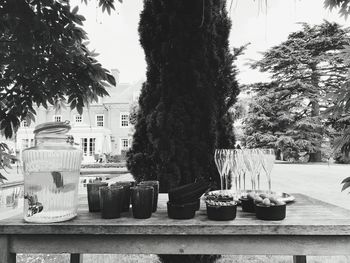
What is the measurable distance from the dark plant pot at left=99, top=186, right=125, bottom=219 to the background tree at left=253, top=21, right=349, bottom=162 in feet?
66.7

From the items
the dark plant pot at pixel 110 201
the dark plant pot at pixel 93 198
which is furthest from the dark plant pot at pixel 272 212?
the dark plant pot at pixel 93 198

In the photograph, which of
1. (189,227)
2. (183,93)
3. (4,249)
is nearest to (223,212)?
(189,227)

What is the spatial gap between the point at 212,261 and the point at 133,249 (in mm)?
1607

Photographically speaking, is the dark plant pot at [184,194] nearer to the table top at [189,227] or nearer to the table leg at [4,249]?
the table top at [189,227]

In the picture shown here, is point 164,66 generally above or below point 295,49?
below

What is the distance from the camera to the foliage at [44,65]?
2.02 metres

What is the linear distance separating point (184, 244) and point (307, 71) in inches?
853

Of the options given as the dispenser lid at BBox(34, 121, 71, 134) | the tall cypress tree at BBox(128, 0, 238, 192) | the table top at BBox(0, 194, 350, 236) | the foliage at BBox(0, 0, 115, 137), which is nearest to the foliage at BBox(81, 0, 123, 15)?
the tall cypress tree at BBox(128, 0, 238, 192)

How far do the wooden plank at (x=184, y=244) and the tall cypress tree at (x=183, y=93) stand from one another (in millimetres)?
1260

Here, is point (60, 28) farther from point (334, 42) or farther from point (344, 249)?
point (334, 42)

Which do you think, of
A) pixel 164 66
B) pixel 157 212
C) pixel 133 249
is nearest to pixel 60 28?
pixel 164 66

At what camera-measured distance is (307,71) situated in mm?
19953

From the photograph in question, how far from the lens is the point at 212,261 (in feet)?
8.11

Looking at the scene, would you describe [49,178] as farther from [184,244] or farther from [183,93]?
A: [183,93]
